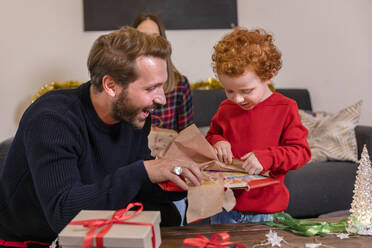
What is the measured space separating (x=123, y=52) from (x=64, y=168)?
0.36 metres

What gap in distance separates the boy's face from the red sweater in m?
0.06

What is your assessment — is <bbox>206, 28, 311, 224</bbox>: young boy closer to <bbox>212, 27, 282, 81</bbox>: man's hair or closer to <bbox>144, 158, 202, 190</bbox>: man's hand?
<bbox>212, 27, 282, 81</bbox>: man's hair

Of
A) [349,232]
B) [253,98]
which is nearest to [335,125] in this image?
[253,98]

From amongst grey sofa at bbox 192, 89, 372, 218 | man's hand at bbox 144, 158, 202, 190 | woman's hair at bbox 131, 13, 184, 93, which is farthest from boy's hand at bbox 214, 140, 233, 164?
grey sofa at bbox 192, 89, 372, 218

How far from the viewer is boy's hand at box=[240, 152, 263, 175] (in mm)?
1206

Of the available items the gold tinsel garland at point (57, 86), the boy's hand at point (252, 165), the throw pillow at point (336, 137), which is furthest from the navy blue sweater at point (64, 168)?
the gold tinsel garland at point (57, 86)

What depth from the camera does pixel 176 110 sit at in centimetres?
224

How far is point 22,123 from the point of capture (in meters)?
1.13

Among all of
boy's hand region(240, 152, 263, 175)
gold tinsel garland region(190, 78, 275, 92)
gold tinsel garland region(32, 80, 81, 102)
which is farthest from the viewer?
gold tinsel garland region(190, 78, 275, 92)

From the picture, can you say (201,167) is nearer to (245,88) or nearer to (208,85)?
(245,88)

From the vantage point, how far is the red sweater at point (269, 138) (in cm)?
131

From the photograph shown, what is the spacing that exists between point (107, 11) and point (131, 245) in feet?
8.75

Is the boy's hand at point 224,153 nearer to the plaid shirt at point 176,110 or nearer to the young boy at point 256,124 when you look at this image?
the young boy at point 256,124

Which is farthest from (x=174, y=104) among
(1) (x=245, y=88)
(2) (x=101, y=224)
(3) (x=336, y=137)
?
(2) (x=101, y=224)
